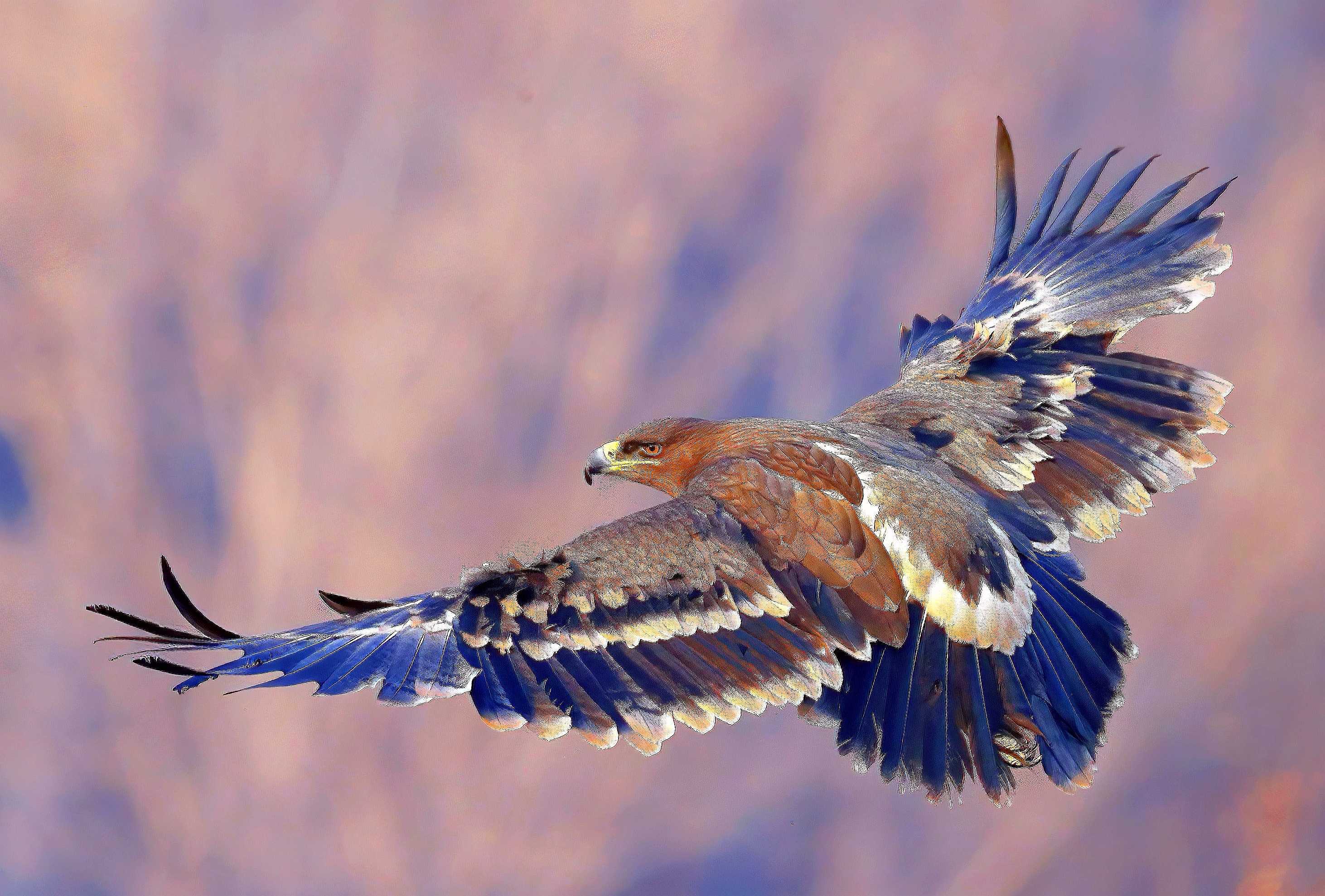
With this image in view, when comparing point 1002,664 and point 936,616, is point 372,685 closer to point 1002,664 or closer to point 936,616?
point 936,616

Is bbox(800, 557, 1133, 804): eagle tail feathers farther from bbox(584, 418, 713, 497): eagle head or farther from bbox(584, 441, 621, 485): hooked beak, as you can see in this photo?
bbox(584, 441, 621, 485): hooked beak

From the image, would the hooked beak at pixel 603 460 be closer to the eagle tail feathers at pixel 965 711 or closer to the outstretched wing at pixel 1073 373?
the outstretched wing at pixel 1073 373

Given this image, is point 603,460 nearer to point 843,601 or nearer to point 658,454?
point 658,454

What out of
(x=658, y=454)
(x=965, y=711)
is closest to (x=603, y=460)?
(x=658, y=454)

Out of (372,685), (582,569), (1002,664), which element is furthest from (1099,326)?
(372,685)

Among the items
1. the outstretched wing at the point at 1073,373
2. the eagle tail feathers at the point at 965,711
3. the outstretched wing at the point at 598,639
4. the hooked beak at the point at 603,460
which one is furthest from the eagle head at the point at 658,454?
the eagle tail feathers at the point at 965,711

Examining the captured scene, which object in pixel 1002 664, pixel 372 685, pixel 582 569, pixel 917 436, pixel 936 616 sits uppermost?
pixel 917 436
